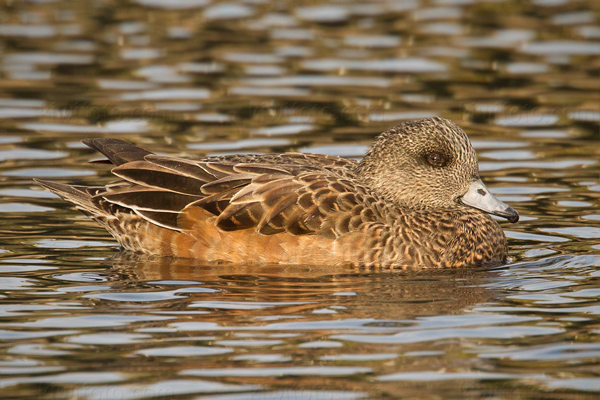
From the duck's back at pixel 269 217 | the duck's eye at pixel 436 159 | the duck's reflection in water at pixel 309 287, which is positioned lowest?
the duck's reflection in water at pixel 309 287

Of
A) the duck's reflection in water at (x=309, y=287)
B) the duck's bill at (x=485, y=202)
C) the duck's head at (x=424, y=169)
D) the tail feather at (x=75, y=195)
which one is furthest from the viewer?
the tail feather at (x=75, y=195)

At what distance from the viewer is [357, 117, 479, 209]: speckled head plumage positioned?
972 cm

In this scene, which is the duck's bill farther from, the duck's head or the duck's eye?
the duck's eye

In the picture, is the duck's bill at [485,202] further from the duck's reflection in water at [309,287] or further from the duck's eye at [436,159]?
the duck's reflection in water at [309,287]

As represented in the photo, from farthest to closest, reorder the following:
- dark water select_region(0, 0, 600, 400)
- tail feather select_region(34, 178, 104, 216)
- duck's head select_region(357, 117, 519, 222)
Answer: tail feather select_region(34, 178, 104, 216) → duck's head select_region(357, 117, 519, 222) → dark water select_region(0, 0, 600, 400)

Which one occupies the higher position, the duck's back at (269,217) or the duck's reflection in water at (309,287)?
the duck's back at (269,217)

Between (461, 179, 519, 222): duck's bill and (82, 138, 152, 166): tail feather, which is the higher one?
(82, 138, 152, 166): tail feather

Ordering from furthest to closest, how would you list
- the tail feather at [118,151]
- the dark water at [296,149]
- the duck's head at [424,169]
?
1. the tail feather at [118,151]
2. the duck's head at [424,169]
3. the dark water at [296,149]

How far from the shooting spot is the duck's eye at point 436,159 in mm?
9781

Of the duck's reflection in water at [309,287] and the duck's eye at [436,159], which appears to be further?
the duck's eye at [436,159]

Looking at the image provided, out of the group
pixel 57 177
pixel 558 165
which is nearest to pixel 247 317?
pixel 57 177

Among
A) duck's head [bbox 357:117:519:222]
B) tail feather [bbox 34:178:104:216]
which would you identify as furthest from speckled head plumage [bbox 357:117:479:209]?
tail feather [bbox 34:178:104:216]

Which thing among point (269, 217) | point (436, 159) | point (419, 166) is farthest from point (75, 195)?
point (436, 159)

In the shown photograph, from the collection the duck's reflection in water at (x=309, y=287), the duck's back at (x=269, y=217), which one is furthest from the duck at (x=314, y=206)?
the duck's reflection in water at (x=309, y=287)
